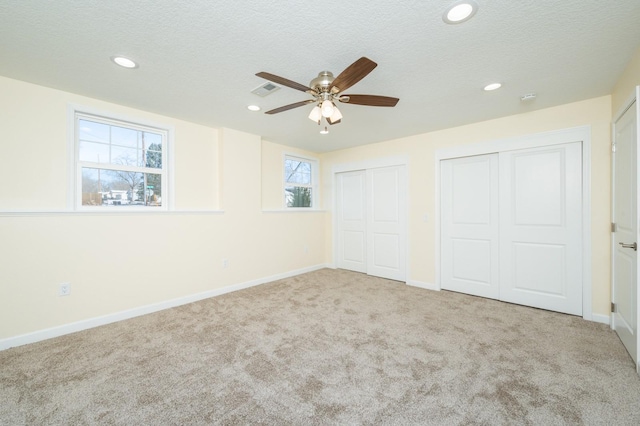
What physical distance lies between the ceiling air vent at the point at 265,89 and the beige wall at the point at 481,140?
253cm

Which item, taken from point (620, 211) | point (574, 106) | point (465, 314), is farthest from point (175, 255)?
point (574, 106)

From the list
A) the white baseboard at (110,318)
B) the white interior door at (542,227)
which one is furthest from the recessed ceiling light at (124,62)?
the white interior door at (542,227)

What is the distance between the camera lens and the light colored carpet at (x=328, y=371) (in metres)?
1.58

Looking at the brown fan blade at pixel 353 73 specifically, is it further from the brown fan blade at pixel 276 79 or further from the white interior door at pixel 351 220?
the white interior door at pixel 351 220

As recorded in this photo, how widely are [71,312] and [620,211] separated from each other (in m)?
5.40

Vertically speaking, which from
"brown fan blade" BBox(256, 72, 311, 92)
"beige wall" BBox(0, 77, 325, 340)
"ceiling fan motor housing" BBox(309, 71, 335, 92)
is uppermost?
"ceiling fan motor housing" BBox(309, 71, 335, 92)

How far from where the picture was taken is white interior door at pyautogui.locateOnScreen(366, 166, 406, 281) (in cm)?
451

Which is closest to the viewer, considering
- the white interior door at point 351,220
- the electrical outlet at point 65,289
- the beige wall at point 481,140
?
the electrical outlet at point 65,289

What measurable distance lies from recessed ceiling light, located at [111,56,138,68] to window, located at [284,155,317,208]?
117 inches

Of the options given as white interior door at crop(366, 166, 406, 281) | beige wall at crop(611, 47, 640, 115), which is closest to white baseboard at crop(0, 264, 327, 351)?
white interior door at crop(366, 166, 406, 281)

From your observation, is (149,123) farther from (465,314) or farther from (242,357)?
(465,314)

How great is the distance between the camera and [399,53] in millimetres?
2021

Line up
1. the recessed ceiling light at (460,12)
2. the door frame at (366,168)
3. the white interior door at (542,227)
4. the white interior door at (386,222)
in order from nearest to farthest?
1. the recessed ceiling light at (460,12)
2. the white interior door at (542,227)
3. the door frame at (366,168)
4. the white interior door at (386,222)

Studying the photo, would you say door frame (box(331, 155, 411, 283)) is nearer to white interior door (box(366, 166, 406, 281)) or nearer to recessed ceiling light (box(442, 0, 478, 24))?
white interior door (box(366, 166, 406, 281))
